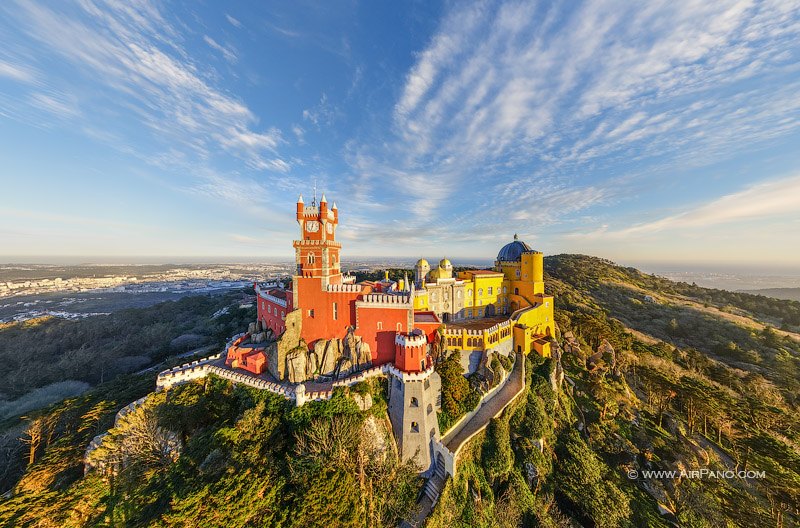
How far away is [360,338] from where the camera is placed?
2434 centimetres

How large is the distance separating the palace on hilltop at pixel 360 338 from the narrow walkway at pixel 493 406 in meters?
1.78

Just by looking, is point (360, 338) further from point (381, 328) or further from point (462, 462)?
point (462, 462)

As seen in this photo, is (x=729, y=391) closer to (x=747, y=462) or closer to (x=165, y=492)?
(x=747, y=462)

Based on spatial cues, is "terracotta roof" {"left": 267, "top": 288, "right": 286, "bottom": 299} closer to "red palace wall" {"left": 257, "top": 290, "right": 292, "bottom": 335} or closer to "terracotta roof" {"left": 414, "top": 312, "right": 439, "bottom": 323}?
"red palace wall" {"left": 257, "top": 290, "right": 292, "bottom": 335}

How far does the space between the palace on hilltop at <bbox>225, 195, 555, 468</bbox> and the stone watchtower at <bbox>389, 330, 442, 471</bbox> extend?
0.25 feet

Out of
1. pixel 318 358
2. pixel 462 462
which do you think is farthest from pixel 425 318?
pixel 462 462

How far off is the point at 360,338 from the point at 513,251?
1017 inches

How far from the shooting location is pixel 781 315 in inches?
2633

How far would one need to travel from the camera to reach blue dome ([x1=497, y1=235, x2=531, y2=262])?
3678cm

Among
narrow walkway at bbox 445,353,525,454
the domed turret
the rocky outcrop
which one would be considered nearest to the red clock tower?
the rocky outcrop

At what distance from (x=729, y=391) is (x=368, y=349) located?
157ft

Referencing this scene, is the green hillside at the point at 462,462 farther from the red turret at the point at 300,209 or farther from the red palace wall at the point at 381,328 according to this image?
the red turret at the point at 300,209

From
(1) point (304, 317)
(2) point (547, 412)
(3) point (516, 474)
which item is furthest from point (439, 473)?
(1) point (304, 317)

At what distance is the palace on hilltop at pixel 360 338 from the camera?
21.6 metres
